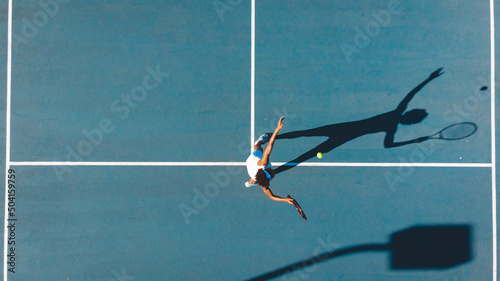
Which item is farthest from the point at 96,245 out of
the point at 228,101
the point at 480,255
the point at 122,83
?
the point at 480,255

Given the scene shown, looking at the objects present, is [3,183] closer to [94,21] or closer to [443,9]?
[94,21]

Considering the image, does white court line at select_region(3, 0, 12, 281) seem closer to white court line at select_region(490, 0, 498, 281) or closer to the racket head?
the racket head

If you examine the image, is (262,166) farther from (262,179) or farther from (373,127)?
(373,127)

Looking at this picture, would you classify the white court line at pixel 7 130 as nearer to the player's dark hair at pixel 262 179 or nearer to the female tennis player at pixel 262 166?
the female tennis player at pixel 262 166

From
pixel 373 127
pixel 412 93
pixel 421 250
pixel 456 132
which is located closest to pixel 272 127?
pixel 373 127

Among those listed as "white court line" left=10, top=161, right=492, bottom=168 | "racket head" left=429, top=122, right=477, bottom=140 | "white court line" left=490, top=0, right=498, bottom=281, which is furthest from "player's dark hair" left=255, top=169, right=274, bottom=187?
"white court line" left=490, top=0, right=498, bottom=281
